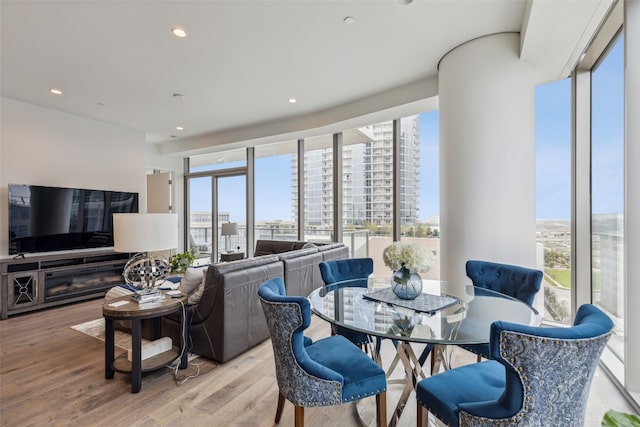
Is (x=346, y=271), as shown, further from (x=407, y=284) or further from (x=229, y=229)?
(x=229, y=229)

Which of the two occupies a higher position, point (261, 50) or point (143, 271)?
point (261, 50)

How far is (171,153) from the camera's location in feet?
23.7

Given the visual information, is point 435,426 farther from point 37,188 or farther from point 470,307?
point 37,188

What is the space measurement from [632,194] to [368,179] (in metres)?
3.44

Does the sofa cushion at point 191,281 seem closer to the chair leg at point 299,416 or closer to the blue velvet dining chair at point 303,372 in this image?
the blue velvet dining chair at point 303,372

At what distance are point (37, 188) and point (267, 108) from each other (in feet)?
11.6

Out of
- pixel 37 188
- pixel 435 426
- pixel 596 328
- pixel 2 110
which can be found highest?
pixel 2 110

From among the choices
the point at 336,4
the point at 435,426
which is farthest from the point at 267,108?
the point at 435,426

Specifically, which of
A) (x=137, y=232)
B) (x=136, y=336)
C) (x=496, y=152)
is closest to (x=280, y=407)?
(x=136, y=336)

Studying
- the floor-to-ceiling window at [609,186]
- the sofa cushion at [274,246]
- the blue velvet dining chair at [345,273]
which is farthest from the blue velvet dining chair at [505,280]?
the sofa cushion at [274,246]

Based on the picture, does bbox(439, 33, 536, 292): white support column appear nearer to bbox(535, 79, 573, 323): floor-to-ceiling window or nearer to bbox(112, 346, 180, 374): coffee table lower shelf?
bbox(535, 79, 573, 323): floor-to-ceiling window

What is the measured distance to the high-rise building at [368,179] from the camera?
470cm

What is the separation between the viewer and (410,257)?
76.6 inches

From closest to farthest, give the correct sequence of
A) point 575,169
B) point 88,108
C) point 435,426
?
point 435,426, point 575,169, point 88,108
